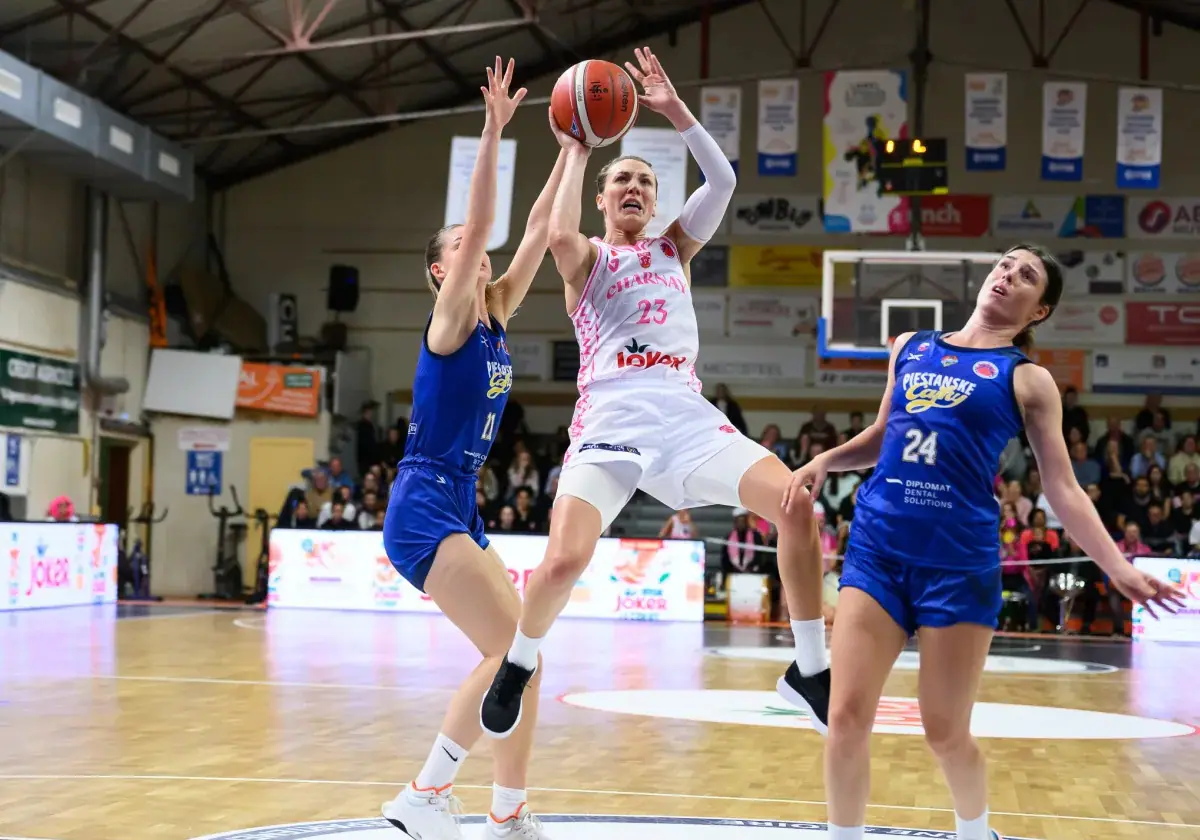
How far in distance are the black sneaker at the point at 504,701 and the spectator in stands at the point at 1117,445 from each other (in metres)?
17.8

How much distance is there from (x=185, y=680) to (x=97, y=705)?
1539mm

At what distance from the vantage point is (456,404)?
505 centimetres

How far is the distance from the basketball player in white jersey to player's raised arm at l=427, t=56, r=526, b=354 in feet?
1.28

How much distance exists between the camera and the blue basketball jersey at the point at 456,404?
505 centimetres

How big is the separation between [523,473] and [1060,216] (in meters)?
10.9

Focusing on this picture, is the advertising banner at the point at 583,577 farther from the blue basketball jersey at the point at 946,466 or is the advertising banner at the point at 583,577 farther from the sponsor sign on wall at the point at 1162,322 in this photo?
the blue basketball jersey at the point at 946,466

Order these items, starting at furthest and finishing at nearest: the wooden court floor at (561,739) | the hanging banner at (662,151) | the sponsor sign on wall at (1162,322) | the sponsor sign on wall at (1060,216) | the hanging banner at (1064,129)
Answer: the sponsor sign on wall at (1060,216), the sponsor sign on wall at (1162,322), the hanging banner at (1064,129), the hanging banner at (662,151), the wooden court floor at (561,739)

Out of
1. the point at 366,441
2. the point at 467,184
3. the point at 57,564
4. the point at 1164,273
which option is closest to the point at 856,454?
the point at 57,564

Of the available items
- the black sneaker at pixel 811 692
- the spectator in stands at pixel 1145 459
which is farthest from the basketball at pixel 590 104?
the spectator in stands at pixel 1145 459

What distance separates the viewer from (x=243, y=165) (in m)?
27.4

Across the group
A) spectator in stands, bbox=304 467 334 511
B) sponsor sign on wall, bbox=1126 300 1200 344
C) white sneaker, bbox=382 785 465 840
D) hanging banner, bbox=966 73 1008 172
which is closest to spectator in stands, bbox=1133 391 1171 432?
sponsor sign on wall, bbox=1126 300 1200 344

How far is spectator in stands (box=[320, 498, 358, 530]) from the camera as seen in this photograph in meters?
19.1

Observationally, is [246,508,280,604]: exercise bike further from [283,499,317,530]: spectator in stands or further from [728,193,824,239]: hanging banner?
[728,193,824,239]: hanging banner

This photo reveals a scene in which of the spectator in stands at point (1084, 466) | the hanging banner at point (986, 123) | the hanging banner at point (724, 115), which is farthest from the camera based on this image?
the hanging banner at point (724, 115)
